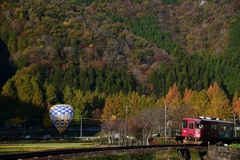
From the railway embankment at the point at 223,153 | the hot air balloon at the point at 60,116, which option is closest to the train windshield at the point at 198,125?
the railway embankment at the point at 223,153

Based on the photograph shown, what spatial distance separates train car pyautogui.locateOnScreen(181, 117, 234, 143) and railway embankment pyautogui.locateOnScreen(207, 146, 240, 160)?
348 inches

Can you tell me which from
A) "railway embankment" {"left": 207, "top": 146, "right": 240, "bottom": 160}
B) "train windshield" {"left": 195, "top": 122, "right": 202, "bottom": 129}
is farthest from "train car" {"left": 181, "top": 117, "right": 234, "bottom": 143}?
"railway embankment" {"left": 207, "top": 146, "right": 240, "bottom": 160}

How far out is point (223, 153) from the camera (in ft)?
142

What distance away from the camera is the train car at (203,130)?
55.6 meters

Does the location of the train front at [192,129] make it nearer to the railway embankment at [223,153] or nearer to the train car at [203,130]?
the train car at [203,130]

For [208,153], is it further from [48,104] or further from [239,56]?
[239,56]

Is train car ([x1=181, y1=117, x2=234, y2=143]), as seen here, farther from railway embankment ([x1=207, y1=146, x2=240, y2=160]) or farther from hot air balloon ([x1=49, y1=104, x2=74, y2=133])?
hot air balloon ([x1=49, y1=104, x2=74, y2=133])

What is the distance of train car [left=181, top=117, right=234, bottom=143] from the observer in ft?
182

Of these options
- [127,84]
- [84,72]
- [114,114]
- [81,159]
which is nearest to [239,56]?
[127,84]

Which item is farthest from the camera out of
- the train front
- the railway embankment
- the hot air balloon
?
the hot air balloon

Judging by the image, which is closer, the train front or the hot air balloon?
the train front

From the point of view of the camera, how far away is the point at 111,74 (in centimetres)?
18075

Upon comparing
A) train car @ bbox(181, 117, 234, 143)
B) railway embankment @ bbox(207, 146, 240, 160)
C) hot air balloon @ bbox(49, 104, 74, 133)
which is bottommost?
railway embankment @ bbox(207, 146, 240, 160)

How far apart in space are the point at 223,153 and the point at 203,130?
1226 centimetres
